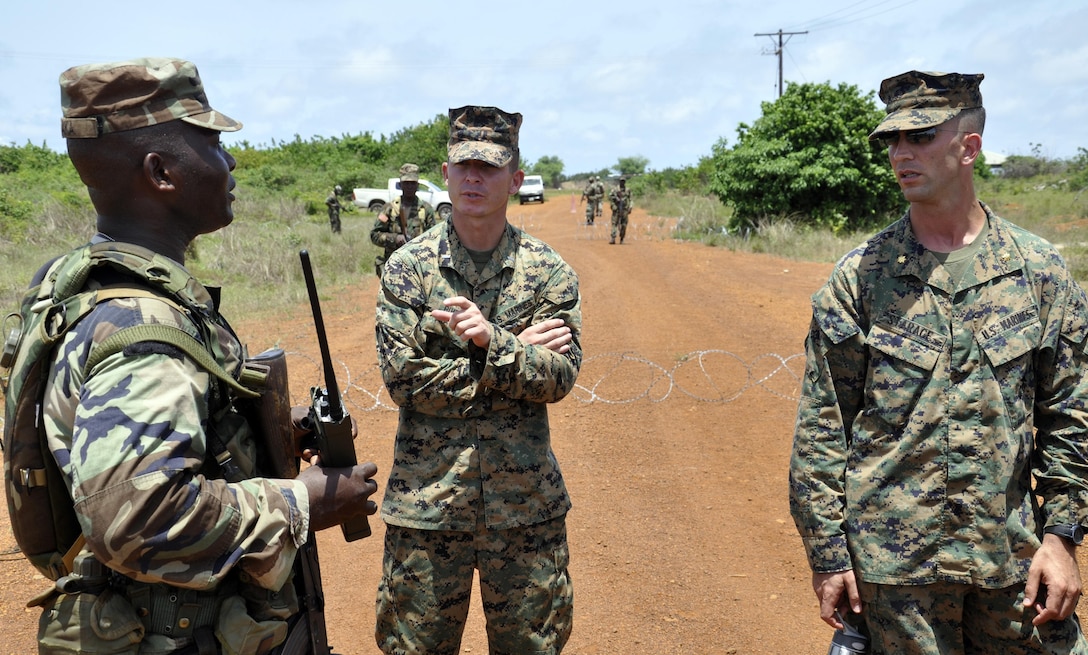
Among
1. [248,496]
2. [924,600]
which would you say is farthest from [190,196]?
[924,600]

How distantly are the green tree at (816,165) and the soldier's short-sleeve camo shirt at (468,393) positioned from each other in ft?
54.7

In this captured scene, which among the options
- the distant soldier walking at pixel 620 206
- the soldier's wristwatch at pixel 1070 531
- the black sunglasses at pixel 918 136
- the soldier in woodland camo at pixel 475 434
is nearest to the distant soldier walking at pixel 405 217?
the distant soldier walking at pixel 620 206

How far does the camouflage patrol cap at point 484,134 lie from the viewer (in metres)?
2.91

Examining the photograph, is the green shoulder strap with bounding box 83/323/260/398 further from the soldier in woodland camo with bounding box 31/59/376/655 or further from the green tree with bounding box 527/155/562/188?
the green tree with bounding box 527/155/562/188

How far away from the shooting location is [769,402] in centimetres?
721

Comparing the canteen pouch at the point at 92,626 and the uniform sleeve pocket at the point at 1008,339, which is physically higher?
the uniform sleeve pocket at the point at 1008,339

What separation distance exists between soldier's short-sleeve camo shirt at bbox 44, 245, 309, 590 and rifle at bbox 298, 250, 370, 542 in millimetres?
282

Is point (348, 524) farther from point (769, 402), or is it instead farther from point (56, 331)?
point (769, 402)

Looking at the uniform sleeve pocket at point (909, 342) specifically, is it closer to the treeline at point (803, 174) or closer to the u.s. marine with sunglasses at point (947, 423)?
the u.s. marine with sunglasses at point (947, 423)

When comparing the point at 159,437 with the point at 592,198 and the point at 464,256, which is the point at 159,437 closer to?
the point at 464,256

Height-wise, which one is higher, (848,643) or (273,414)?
(273,414)

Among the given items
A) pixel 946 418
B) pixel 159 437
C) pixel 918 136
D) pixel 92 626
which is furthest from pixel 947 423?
pixel 92 626

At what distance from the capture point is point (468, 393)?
108 inches

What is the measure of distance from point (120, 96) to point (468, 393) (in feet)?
4.40
